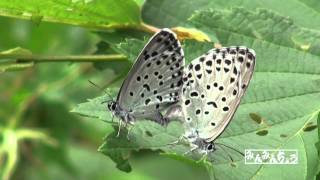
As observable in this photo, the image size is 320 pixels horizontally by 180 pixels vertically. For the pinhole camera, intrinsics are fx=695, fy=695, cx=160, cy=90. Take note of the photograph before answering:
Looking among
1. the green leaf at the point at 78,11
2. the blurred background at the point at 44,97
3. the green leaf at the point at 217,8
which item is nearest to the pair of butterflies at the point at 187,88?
the green leaf at the point at 78,11

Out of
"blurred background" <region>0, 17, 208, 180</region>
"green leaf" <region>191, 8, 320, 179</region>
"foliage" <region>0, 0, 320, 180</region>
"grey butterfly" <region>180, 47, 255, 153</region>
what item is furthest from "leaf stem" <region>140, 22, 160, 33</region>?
"blurred background" <region>0, 17, 208, 180</region>

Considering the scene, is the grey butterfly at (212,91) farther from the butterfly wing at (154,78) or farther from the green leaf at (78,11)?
the green leaf at (78,11)

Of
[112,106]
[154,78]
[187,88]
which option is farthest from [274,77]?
[112,106]

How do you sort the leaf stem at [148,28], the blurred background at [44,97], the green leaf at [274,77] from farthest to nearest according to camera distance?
the blurred background at [44,97]
the leaf stem at [148,28]
the green leaf at [274,77]

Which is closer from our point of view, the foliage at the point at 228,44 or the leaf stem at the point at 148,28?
the foliage at the point at 228,44

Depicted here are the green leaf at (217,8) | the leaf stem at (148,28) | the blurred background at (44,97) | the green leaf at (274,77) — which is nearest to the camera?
the green leaf at (274,77)

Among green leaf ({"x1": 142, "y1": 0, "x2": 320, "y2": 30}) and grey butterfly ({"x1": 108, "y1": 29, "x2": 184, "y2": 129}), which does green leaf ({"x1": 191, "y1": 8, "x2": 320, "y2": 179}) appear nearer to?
green leaf ({"x1": 142, "y1": 0, "x2": 320, "y2": 30})

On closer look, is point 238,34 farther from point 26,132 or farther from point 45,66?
point 45,66
